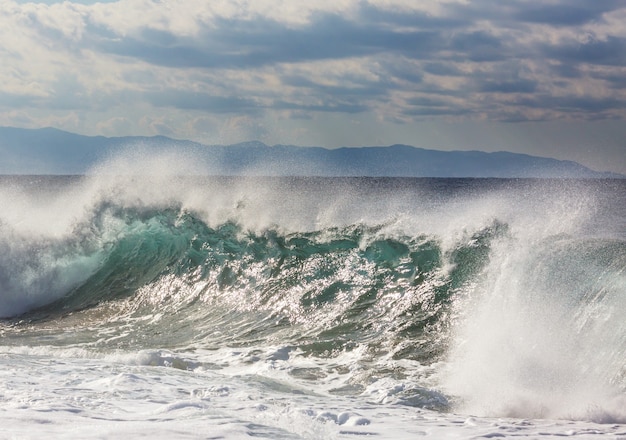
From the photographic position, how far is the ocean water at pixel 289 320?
24.8 ft

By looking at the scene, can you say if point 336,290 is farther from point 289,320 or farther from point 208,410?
point 208,410

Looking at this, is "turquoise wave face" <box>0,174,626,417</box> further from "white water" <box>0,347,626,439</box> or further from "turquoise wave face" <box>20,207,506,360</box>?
"white water" <box>0,347,626,439</box>

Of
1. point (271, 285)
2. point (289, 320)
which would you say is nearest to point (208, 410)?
point (289, 320)

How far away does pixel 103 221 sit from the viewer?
65.8ft

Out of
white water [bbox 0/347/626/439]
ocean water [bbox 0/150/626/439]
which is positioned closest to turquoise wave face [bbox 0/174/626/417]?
ocean water [bbox 0/150/626/439]

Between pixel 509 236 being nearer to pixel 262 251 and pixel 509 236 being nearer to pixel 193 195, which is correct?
pixel 262 251

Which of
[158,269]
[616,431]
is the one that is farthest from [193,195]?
[616,431]

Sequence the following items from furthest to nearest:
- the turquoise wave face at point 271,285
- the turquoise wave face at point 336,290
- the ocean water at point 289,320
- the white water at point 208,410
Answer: the turquoise wave face at point 271,285 → the turquoise wave face at point 336,290 → the ocean water at point 289,320 → the white water at point 208,410

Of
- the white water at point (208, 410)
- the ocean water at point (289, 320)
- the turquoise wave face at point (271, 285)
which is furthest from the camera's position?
the turquoise wave face at point (271, 285)

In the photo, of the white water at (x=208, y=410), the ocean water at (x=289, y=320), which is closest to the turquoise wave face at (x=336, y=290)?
the ocean water at (x=289, y=320)

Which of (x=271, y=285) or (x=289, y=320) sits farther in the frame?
(x=271, y=285)

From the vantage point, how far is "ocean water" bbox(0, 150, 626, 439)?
7.56m

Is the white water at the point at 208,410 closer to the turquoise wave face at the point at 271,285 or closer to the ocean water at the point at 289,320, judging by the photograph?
the ocean water at the point at 289,320

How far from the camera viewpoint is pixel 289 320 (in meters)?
13.5
